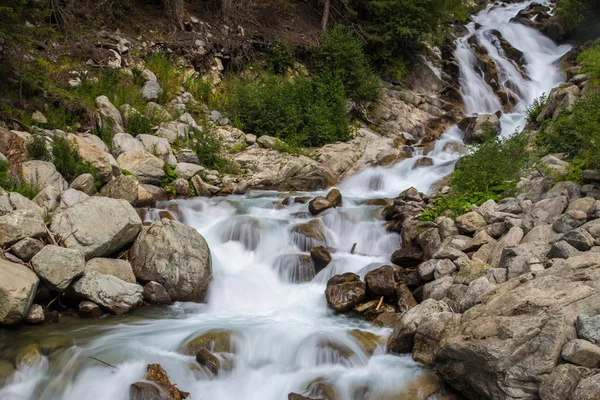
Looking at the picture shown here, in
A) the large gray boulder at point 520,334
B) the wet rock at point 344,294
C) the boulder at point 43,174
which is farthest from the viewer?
the boulder at point 43,174

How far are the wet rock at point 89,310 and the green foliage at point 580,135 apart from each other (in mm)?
7828

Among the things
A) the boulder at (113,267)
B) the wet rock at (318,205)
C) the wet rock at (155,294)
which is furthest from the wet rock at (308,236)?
the boulder at (113,267)

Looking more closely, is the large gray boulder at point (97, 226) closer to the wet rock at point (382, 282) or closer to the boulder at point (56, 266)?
the boulder at point (56, 266)

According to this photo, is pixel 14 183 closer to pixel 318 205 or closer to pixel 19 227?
pixel 19 227

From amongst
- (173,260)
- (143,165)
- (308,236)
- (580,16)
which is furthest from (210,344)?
(580,16)

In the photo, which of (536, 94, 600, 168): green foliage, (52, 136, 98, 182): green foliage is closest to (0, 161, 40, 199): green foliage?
(52, 136, 98, 182): green foliage

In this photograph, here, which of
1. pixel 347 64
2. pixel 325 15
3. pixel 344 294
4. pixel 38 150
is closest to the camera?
pixel 344 294

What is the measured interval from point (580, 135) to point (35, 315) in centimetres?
909

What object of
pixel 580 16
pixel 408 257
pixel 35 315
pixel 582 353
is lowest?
pixel 35 315

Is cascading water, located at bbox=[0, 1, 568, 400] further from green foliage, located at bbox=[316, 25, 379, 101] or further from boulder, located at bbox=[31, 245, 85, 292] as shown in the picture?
green foliage, located at bbox=[316, 25, 379, 101]

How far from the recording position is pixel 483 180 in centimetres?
996

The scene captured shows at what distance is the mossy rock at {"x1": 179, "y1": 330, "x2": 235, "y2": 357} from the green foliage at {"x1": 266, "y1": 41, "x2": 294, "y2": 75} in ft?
42.1

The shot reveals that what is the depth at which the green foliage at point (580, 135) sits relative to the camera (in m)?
8.41

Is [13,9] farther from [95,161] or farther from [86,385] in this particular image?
[86,385]
